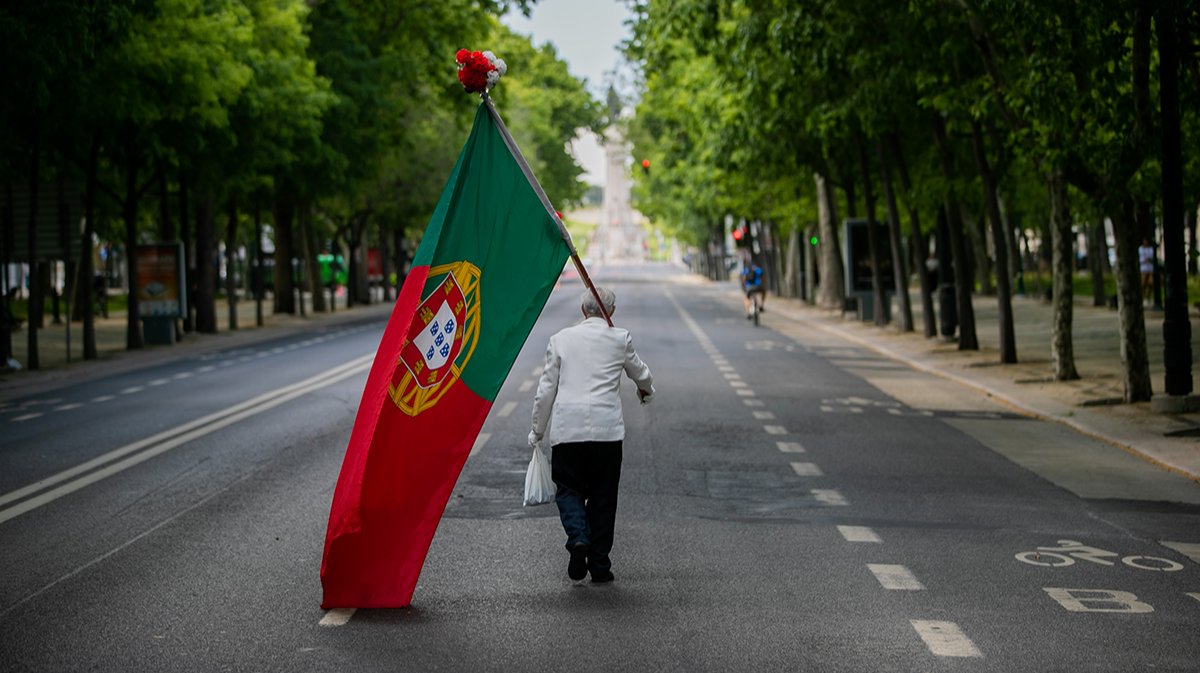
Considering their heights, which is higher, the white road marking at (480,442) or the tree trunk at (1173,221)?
the tree trunk at (1173,221)

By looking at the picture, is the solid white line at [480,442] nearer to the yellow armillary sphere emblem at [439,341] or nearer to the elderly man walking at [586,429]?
the elderly man walking at [586,429]

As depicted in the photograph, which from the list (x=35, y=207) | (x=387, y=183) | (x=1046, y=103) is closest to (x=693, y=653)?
(x=1046, y=103)

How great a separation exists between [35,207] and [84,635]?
24.3 metres

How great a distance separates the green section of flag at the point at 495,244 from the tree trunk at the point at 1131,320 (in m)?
11.6

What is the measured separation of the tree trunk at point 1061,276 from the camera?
22.1 m

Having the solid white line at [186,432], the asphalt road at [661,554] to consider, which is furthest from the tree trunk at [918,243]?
the asphalt road at [661,554]

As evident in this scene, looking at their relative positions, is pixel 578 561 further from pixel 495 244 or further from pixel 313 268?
pixel 313 268

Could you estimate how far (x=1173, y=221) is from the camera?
58.1ft

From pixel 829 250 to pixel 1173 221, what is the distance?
33037 millimetres

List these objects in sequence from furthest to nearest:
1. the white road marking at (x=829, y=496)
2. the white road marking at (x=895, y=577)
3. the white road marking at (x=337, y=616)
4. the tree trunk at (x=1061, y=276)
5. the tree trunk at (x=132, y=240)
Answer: the tree trunk at (x=132, y=240) → the tree trunk at (x=1061, y=276) → the white road marking at (x=829, y=496) → the white road marking at (x=895, y=577) → the white road marking at (x=337, y=616)

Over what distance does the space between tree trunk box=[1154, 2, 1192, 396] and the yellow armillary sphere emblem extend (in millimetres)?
11051

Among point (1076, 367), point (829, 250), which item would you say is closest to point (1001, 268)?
point (1076, 367)

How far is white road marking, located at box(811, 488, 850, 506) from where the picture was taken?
11.9 metres

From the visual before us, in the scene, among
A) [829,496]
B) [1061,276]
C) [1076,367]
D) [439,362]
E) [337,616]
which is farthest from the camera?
[1076,367]
